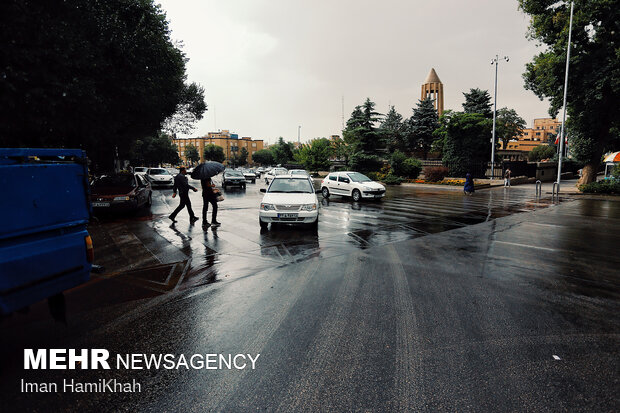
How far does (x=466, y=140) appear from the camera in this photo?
3275cm

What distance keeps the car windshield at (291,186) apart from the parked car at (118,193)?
5.57 metres

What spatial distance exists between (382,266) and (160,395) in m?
4.56

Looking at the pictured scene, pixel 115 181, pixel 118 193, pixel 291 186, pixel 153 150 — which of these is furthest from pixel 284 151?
pixel 291 186

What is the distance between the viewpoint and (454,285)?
5387mm

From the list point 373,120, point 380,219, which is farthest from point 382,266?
point 373,120

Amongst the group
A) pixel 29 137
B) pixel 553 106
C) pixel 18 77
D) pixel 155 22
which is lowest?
pixel 29 137

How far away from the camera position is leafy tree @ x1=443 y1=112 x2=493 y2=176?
3253 cm

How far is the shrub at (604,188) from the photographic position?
20.4 m

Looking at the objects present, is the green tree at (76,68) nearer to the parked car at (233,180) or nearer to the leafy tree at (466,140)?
the parked car at (233,180)

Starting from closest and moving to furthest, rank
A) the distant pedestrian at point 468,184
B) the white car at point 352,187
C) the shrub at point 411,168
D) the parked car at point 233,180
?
the white car at point 352,187 → the distant pedestrian at point 468,184 → the parked car at point 233,180 → the shrub at point 411,168

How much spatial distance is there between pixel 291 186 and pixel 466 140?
91.6 feet

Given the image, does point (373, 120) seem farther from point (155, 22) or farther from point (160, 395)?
point (160, 395)

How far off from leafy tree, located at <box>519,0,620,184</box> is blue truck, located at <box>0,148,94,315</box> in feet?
85.1

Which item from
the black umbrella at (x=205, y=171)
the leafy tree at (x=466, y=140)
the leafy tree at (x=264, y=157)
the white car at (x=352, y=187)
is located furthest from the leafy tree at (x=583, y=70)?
the leafy tree at (x=264, y=157)
